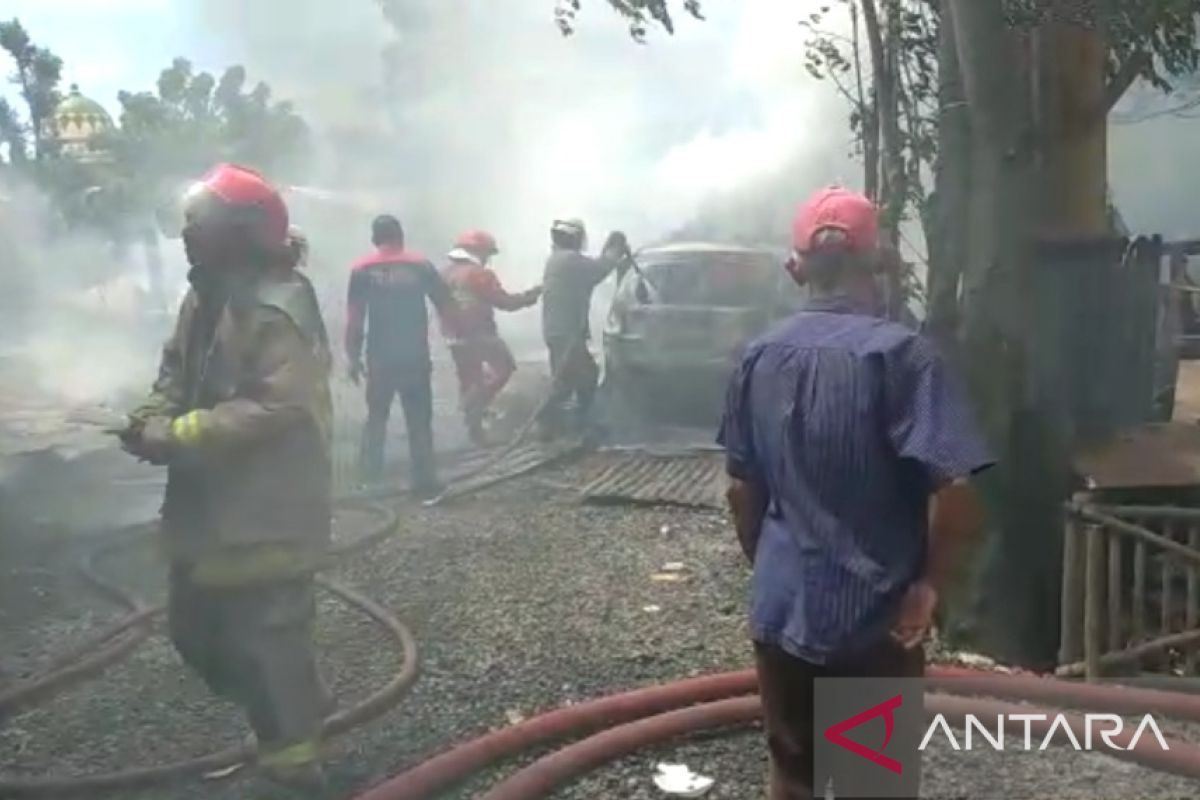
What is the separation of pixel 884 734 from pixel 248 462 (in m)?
1.70

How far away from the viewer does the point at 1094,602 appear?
4.46m

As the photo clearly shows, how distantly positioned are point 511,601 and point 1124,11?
451cm

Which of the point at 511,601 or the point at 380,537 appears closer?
the point at 511,601

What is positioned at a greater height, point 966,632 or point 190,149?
point 190,149

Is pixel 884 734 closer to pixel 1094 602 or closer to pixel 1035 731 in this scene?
pixel 1035 731

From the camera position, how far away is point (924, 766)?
3.63 metres

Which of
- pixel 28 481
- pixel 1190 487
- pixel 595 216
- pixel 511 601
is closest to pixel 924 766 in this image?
pixel 1190 487

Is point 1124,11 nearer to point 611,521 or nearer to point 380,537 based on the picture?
point 611,521

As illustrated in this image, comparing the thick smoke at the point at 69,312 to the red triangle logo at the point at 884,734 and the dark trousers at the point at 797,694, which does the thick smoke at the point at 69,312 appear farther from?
the red triangle logo at the point at 884,734

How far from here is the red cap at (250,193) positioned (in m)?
3.35

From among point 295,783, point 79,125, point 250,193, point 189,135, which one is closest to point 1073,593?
point 295,783

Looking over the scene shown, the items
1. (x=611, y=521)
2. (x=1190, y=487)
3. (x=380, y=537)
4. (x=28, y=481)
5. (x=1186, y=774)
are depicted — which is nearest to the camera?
(x=1186, y=774)

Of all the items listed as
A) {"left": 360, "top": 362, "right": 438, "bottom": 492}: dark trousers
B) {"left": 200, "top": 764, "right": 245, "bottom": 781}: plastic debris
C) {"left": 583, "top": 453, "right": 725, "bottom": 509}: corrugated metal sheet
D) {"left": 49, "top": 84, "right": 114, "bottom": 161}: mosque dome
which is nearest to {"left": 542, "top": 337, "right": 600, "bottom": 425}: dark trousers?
{"left": 583, "top": 453, "right": 725, "bottom": 509}: corrugated metal sheet

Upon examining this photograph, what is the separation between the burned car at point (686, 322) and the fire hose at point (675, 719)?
6194 millimetres
